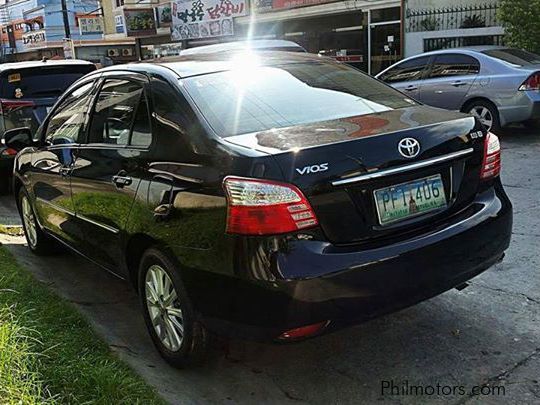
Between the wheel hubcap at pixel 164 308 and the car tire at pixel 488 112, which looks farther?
the car tire at pixel 488 112

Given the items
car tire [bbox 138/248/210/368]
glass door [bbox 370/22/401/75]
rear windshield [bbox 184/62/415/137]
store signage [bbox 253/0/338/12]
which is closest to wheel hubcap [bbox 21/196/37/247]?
car tire [bbox 138/248/210/368]

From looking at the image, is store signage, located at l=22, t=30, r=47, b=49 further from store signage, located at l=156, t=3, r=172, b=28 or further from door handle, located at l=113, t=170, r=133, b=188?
door handle, located at l=113, t=170, r=133, b=188

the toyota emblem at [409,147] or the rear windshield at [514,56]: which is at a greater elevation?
the toyota emblem at [409,147]

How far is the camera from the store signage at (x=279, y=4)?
18484 mm

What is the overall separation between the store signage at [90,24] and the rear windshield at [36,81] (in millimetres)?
28175

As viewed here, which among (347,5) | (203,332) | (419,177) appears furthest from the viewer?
(347,5)

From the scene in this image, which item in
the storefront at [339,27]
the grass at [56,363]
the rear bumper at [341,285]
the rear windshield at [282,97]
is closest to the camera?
the rear bumper at [341,285]

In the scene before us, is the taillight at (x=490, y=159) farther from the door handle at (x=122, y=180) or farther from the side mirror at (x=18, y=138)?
the side mirror at (x=18, y=138)

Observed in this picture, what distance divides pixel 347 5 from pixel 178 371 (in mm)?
15720

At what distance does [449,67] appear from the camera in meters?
10.1

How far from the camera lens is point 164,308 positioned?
3303 mm

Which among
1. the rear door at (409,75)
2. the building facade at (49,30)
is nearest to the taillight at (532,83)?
the rear door at (409,75)

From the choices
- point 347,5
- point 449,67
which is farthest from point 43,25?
point 449,67

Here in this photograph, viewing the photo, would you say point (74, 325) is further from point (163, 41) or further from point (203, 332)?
point (163, 41)
